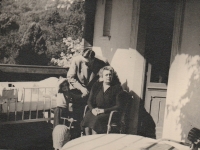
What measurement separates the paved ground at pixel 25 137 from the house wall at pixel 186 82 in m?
2.29

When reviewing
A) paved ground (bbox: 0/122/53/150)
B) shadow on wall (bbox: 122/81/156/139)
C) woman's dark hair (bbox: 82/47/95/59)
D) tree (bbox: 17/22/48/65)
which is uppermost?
tree (bbox: 17/22/48/65)

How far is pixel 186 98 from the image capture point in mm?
4039

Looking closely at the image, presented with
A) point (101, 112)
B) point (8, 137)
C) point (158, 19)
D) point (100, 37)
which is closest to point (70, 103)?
point (101, 112)

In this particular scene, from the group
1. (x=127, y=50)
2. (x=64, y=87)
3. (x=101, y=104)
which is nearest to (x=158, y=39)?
(x=127, y=50)

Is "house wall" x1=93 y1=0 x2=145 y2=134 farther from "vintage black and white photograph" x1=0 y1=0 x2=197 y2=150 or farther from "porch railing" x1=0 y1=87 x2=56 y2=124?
"porch railing" x1=0 y1=87 x2=56 y2=124

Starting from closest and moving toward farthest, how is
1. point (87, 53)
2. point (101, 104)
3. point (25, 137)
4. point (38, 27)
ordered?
point (101, 104) < point (25, 137) < point (87, 53) < point (38, 27)

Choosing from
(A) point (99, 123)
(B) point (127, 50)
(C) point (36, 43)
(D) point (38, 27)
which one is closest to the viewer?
(A) point (99, 123)

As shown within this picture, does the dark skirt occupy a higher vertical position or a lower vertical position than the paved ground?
higher

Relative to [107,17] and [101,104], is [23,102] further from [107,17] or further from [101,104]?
[107,17]

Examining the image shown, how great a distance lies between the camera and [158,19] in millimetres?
4770

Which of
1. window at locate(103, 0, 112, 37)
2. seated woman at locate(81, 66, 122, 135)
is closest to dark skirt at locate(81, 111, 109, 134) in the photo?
seated woman at locate(81, 66, 122, 135)

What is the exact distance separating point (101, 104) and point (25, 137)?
167 cm

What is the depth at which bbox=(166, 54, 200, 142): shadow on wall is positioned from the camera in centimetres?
382

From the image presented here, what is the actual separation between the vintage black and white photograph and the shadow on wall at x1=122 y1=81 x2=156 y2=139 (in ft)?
0.06
